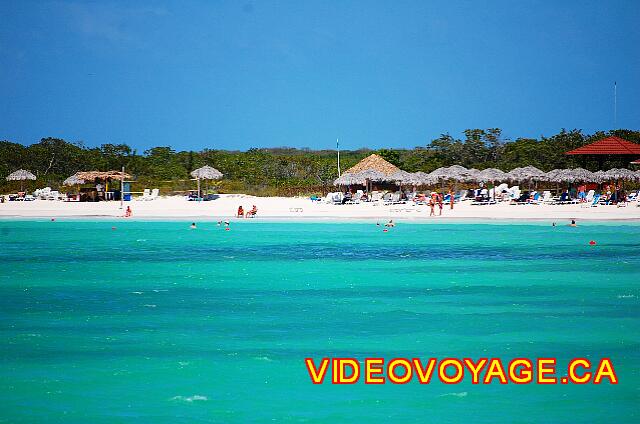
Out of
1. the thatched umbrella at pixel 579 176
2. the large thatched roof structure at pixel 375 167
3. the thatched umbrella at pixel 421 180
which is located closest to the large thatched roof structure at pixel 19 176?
the large thatched roof structure at pixel 375 167

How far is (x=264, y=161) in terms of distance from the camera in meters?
47.3

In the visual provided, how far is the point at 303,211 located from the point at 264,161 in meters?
22.2

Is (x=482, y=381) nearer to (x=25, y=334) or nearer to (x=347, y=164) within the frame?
(x=25, y=334)

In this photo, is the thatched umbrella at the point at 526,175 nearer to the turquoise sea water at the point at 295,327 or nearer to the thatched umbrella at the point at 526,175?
the thatched umbrella at the point at 526,175

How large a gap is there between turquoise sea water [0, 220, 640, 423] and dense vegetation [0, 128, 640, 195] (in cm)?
2252

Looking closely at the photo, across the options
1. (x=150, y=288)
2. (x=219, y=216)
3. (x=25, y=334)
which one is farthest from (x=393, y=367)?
(x=219, y=216)

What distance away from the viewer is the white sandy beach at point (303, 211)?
23.2 metres

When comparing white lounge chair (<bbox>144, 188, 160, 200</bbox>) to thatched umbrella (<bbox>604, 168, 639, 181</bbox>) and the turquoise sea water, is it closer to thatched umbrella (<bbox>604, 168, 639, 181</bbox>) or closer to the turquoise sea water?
the turquoise sea water

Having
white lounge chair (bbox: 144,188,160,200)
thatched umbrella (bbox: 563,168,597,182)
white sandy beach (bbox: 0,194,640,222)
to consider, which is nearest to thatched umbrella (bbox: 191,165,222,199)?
white lounge chair (bbox: 144,188,160,200)

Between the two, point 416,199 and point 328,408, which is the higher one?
point 416,199

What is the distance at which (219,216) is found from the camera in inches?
976

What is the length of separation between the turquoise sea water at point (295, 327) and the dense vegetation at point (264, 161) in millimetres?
22516

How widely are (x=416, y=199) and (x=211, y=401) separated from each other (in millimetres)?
23289

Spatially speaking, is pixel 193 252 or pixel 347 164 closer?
pixel 193 252
